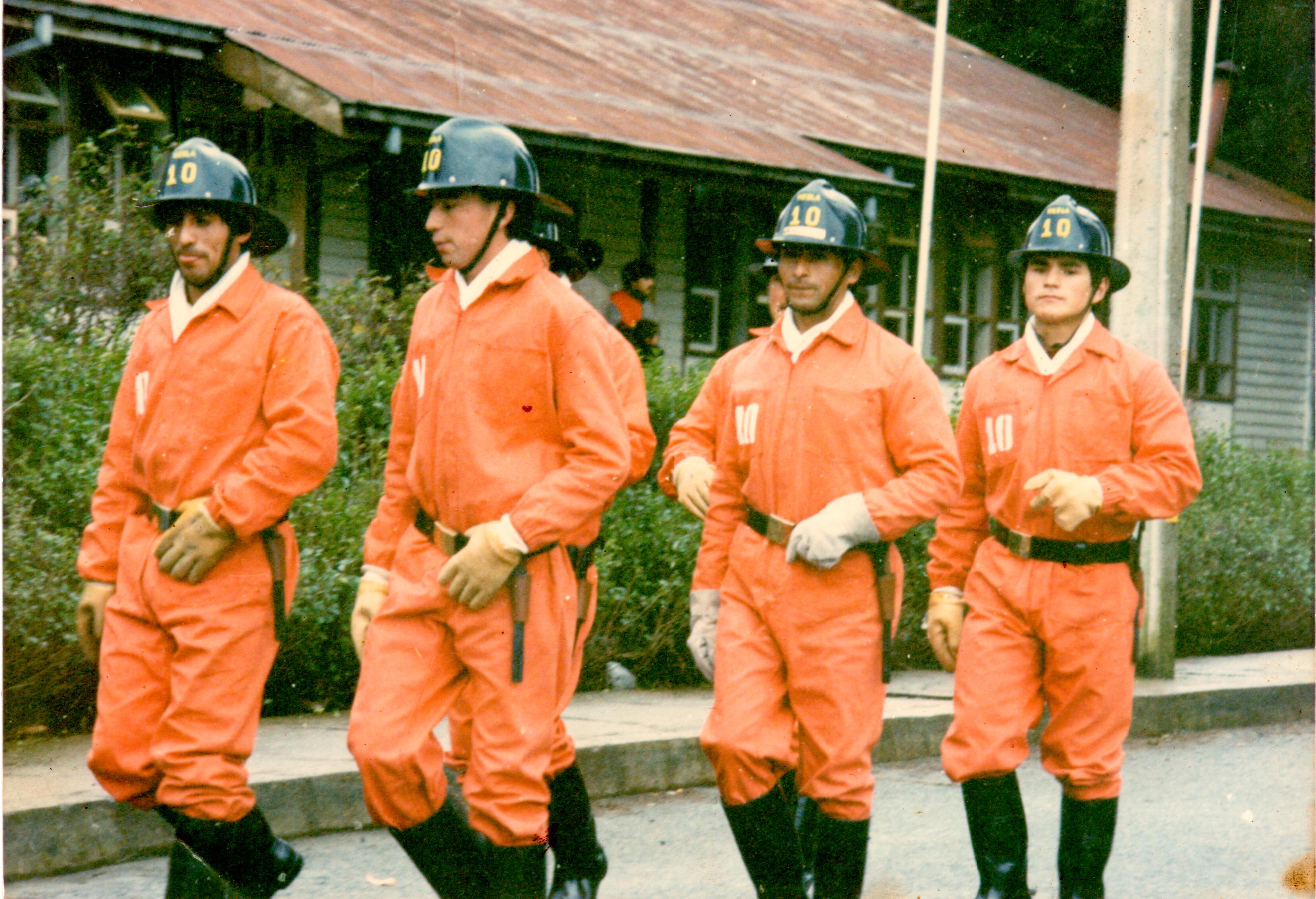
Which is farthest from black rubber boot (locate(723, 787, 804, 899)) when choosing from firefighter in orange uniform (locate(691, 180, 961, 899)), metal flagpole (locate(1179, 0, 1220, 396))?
metal flagpole (locate(1179, 0, 1220, 396))

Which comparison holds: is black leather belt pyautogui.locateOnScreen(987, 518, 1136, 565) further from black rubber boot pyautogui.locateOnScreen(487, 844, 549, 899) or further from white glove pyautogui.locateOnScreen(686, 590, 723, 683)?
black rubber boot pyautogui.locateOnScreen(487, 844, 549, 899)

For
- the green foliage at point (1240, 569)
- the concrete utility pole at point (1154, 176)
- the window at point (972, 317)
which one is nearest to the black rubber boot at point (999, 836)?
the concrete utility pole at point (1154, 176)

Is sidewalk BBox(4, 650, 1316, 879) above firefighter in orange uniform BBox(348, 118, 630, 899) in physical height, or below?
below

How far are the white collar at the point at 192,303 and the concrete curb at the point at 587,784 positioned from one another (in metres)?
1.86

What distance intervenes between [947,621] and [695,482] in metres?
0.88

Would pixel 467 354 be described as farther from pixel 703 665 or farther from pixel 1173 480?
pixel 1173 480

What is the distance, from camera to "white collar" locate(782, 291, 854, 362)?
495 centimetres

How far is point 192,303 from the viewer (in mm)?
4699

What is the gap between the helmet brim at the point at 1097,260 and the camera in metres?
5.38

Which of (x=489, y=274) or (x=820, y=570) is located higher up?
(x=489, y=274)

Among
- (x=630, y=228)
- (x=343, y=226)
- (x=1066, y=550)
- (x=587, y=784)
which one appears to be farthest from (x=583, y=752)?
(x=630, y=228)

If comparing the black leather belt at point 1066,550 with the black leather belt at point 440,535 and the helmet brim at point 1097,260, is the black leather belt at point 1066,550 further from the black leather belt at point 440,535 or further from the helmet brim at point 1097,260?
the black leather belt at point 440,535

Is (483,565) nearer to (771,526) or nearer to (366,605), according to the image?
(366,605)

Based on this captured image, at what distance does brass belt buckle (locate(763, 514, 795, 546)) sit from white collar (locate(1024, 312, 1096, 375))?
1.04 metres
